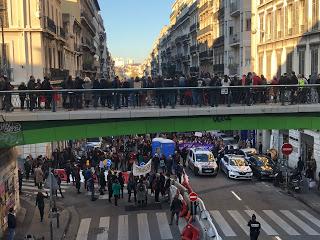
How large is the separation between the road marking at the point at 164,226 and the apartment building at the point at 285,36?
15.4 metres

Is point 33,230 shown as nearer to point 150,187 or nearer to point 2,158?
point 2,158

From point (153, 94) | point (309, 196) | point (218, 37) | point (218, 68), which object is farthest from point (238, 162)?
point (218, 37)

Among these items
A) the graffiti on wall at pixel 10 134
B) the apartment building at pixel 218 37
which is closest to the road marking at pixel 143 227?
the graffiti on wall at pixel 10 134

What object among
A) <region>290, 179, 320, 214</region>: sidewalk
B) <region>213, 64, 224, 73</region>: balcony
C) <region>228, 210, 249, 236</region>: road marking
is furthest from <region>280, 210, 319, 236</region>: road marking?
<region>213, 64, 224, 73</region>: balcony

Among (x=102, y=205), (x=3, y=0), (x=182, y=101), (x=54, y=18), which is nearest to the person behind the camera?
(x=182, y=101)

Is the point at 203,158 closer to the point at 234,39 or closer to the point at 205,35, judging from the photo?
the point at 234,39

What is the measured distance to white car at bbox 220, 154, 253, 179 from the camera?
31938 mm

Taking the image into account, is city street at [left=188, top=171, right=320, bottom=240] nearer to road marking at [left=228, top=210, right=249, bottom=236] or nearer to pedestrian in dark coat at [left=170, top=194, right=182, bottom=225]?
road marking at [left=228, top=210, right=249, bottom=236]

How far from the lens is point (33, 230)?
69.9 feet

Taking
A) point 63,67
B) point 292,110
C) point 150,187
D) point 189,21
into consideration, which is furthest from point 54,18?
point 189,21

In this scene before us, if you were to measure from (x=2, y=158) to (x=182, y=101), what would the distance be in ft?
24.7

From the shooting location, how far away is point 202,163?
33.9 meters

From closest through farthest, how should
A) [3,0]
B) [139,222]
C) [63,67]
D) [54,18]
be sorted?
[139,222] → [3,0] → [54,18] → [63,67]

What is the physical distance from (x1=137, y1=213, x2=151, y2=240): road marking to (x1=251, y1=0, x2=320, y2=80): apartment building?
52.4 feet
